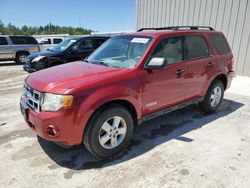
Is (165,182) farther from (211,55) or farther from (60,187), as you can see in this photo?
(211,55)

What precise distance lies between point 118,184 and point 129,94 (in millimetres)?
1183

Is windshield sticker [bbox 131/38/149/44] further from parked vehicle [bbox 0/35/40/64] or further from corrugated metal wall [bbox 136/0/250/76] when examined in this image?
parked vehicle [bbox 0/35/40/64]

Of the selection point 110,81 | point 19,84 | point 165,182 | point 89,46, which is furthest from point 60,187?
point 89,46

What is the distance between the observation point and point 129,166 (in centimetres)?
299

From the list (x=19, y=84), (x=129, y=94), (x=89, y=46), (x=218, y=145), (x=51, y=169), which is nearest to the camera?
(x=51, y=169)

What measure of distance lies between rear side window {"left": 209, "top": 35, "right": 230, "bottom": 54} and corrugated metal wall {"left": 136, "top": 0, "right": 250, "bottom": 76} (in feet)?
14.2

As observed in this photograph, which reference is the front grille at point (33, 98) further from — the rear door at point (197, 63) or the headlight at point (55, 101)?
the rear door at point (197, 63)

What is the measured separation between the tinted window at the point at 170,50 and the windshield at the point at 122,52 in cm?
22

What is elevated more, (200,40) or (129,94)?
(200,40)

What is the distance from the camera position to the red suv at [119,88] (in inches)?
107

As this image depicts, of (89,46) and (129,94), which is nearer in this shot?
(129,94)

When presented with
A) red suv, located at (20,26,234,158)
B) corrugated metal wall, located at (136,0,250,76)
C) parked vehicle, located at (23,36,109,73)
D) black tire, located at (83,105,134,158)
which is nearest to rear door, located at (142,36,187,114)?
red suv, located at (20,26,234,158)

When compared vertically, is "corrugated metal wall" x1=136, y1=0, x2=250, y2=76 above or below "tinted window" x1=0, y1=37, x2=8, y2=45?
above

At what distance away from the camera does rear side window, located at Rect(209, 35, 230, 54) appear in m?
4.68
